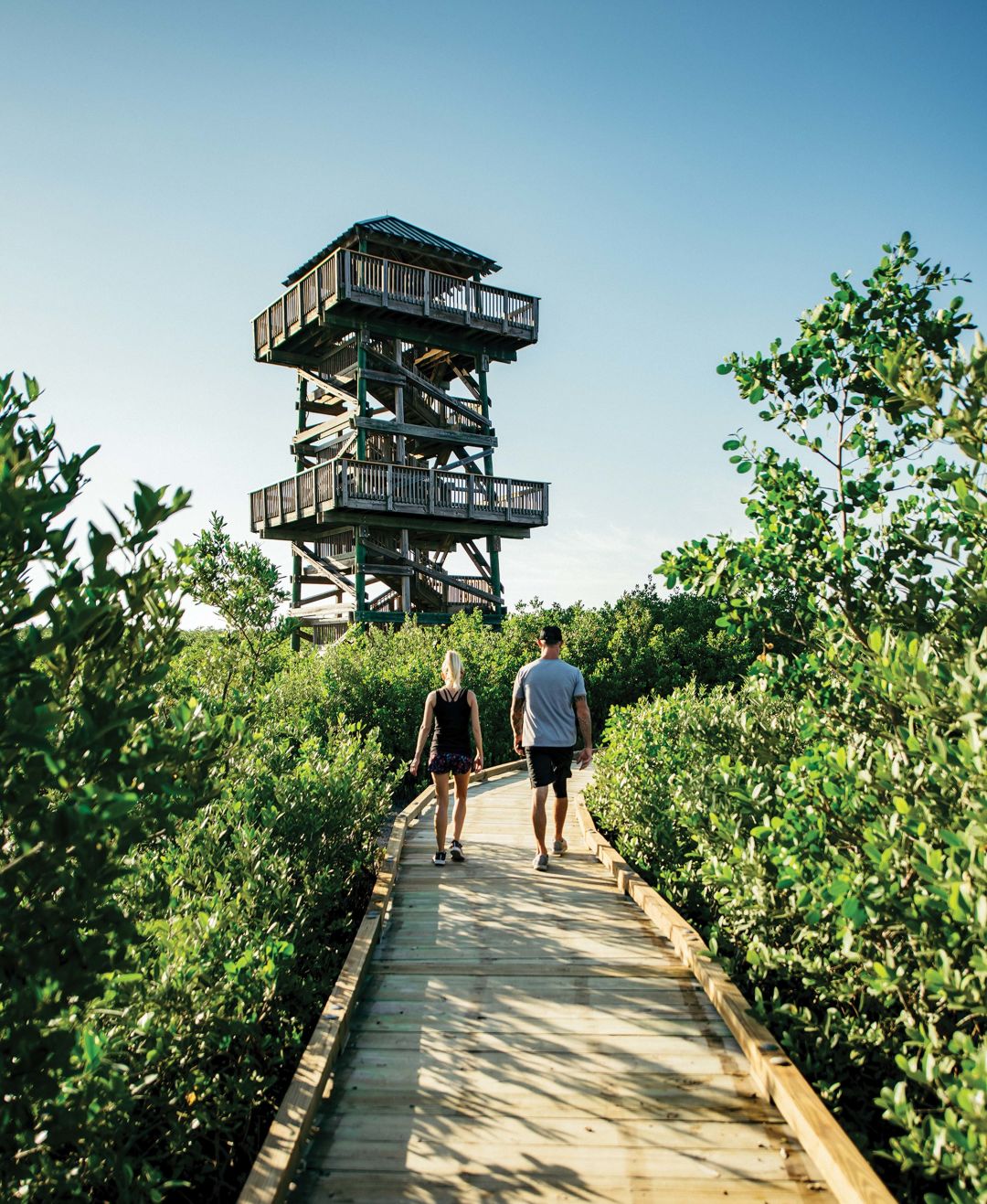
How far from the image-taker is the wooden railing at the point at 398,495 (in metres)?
20.7

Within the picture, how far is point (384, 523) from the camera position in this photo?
71.9ft

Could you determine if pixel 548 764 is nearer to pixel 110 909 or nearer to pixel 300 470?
pixel 110 909

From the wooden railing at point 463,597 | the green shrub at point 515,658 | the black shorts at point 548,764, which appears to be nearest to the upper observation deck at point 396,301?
the wooden railing at point 463,597

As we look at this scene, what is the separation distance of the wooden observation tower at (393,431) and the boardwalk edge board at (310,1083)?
1588 centimetres

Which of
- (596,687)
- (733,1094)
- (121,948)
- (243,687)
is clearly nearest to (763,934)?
(733,1094)

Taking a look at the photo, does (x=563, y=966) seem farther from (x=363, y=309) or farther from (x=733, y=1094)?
(x=363, y=309)

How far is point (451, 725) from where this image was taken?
7.92 metres

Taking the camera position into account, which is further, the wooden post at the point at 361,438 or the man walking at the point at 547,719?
the wooden post at the point at 361,438

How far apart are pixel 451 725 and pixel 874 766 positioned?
5.07 meters

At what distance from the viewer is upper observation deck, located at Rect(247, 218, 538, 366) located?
2183 centimetres

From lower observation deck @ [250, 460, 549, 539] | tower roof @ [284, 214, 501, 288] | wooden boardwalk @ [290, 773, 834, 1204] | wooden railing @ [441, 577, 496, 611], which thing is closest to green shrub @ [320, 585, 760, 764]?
lower observation deck @ [250, 460, 549, 539]

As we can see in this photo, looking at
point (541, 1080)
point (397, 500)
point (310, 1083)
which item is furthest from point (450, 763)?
point (397, 500)

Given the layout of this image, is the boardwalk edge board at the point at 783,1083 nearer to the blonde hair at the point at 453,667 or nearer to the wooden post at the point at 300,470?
the blonde hair at the point at 453,667

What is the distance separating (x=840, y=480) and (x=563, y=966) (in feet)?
11.1
